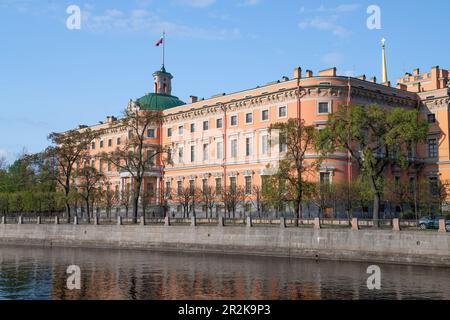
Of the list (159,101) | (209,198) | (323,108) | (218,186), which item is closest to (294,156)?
(323,108)

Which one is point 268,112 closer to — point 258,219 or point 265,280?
point 258,219

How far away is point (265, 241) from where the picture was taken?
44844 millimetres

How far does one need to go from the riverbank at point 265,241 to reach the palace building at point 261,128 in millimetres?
10907

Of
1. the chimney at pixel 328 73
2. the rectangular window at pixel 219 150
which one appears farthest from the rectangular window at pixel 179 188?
the chimney at pixel 328 73

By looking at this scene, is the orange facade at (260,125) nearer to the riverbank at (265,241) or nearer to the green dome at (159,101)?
the green dome at (159,101)

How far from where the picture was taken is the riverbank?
121ft

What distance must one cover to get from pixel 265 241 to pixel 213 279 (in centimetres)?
1389

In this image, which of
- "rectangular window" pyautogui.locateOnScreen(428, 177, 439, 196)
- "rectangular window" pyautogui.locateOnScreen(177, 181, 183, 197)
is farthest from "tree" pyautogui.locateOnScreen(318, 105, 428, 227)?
"rectangular window" pyautogui.locateOnScreen(177, 181, 183, 197)

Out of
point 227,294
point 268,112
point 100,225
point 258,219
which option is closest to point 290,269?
point 227,294

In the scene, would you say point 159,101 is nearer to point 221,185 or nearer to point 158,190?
point 158,190

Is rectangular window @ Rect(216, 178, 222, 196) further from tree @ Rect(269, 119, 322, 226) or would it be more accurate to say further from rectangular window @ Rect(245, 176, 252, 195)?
tree @ Rect(269, 119, 322, 226)

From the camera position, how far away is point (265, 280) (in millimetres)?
30891

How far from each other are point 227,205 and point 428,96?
2908 centimetres

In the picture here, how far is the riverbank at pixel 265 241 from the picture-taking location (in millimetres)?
36812
